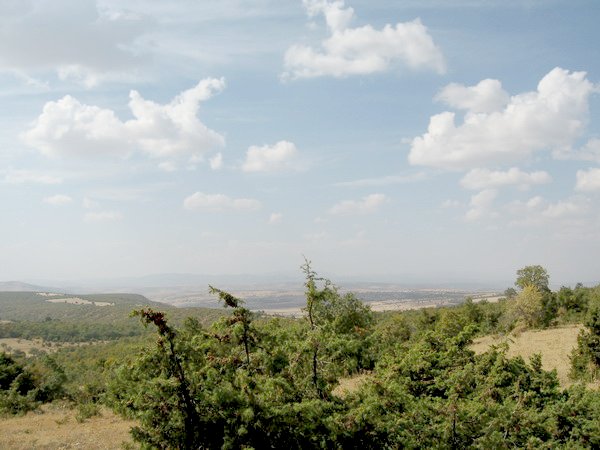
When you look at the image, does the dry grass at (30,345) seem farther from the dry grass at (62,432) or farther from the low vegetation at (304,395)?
the low vegetation at (304,395)

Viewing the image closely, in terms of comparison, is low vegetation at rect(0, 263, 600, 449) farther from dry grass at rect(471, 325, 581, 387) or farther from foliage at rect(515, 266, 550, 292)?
foliage at rect(515, 266, 550, 292)

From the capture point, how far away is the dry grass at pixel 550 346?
27.0 m

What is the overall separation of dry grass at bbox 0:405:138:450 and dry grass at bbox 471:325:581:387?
64.1 feet

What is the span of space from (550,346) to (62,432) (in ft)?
111

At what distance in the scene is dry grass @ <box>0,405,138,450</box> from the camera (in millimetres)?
16222

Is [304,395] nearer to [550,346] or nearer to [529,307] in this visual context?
[550,346]

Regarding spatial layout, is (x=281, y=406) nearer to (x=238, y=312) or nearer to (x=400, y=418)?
(x=238, y=312)

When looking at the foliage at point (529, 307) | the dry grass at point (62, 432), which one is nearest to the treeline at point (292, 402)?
the dry grass at point (62, 432)

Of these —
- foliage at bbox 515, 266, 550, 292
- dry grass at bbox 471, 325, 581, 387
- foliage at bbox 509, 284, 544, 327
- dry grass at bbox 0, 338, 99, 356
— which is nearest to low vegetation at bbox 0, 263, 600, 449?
dry grass at bbox 471, 325, 581, 387

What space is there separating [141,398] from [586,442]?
10.6m

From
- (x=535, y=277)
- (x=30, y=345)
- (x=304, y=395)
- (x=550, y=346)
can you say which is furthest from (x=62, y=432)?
(x=30, y=345)

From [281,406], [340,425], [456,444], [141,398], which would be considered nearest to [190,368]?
[141,398]

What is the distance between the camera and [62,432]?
18547mm

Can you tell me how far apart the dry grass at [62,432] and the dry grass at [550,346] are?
19529mm
